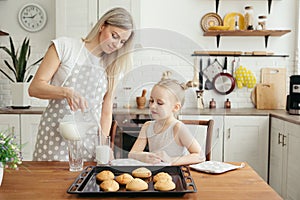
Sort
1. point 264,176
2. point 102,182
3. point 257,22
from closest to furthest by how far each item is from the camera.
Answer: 1. point 102,182
2. point 264,176
3. point 257,22

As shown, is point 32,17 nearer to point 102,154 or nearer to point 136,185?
point 102,154

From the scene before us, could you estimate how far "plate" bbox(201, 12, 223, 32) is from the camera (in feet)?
13.6

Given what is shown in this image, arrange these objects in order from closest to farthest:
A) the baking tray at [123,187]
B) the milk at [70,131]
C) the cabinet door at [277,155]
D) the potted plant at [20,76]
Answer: the baking tray at [123,187] < the milk at [70,131] < the cabinet door at [277,155] < the potted plant at [20,76]

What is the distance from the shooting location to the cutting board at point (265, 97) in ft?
13.5

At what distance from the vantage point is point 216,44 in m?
4.21

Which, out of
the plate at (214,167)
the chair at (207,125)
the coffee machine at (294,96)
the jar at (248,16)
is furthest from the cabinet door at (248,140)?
the plate at (214,167)

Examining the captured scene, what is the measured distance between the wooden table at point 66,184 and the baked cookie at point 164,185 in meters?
0.05

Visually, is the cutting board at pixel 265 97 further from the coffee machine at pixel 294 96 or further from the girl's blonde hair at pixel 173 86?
the girl's blonde hair at pixel 173 86

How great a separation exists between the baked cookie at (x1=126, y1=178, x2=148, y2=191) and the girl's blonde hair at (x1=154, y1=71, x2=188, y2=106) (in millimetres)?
326

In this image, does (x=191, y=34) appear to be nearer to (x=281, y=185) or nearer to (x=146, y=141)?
(x=281, y=185)

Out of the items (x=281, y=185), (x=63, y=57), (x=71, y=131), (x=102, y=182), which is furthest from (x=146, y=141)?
(x=281, y=185)

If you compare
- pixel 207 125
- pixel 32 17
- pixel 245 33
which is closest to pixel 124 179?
pixel 207 125

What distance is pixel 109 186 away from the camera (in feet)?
4.36

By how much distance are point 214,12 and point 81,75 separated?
271cm
